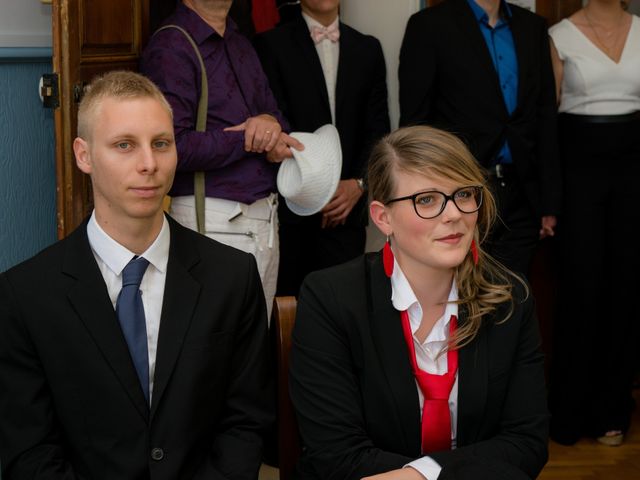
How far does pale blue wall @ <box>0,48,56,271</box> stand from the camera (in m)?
2.89

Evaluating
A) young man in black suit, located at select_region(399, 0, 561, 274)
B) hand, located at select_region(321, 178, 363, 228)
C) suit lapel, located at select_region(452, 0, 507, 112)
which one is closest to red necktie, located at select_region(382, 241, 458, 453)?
hand, located at select_region(321, 178, 363, 228)

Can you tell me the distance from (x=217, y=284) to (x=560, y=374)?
2054 millimetres

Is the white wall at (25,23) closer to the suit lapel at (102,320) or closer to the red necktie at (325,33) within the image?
the red necktie at (325,33)

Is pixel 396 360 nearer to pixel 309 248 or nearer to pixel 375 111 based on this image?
pixel 309 248

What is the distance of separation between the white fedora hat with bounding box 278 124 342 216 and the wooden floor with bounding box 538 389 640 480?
1.26 metres

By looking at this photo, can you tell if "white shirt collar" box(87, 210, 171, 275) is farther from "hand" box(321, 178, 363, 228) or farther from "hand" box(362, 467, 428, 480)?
"hand" box(321, 178, 363, 228)

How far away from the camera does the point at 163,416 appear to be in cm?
205

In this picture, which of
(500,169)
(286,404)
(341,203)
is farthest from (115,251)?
(500,169)

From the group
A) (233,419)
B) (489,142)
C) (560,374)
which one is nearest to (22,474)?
(233,419)

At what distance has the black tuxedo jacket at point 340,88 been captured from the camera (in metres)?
3.41

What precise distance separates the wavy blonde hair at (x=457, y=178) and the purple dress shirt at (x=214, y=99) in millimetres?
766

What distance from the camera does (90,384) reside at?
2.02 meters

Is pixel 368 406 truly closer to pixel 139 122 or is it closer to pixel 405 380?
pixel 405 380

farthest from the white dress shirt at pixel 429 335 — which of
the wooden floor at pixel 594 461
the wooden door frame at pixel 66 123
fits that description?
the wooden floor at pixel 594 461
